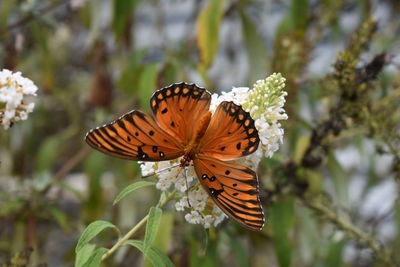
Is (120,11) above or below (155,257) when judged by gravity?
above

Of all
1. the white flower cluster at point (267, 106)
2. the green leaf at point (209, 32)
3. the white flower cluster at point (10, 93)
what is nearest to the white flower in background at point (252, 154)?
the white flower cluster at point (267, 106)

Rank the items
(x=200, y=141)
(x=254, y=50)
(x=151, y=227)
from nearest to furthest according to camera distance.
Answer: (x=151, y=227), (x=200, y=141), (x=254, y=50)

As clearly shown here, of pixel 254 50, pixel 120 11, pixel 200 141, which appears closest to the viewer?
pixel 200 141

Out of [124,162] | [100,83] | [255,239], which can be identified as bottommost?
[255,239]

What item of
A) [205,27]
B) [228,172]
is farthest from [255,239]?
[228,172]

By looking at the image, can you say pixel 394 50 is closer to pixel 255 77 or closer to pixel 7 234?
pixel 255 77

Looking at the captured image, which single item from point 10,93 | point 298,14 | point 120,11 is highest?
point 120,11

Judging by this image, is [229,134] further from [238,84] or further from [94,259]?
[238,84]

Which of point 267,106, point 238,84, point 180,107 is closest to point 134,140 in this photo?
point 180,107
